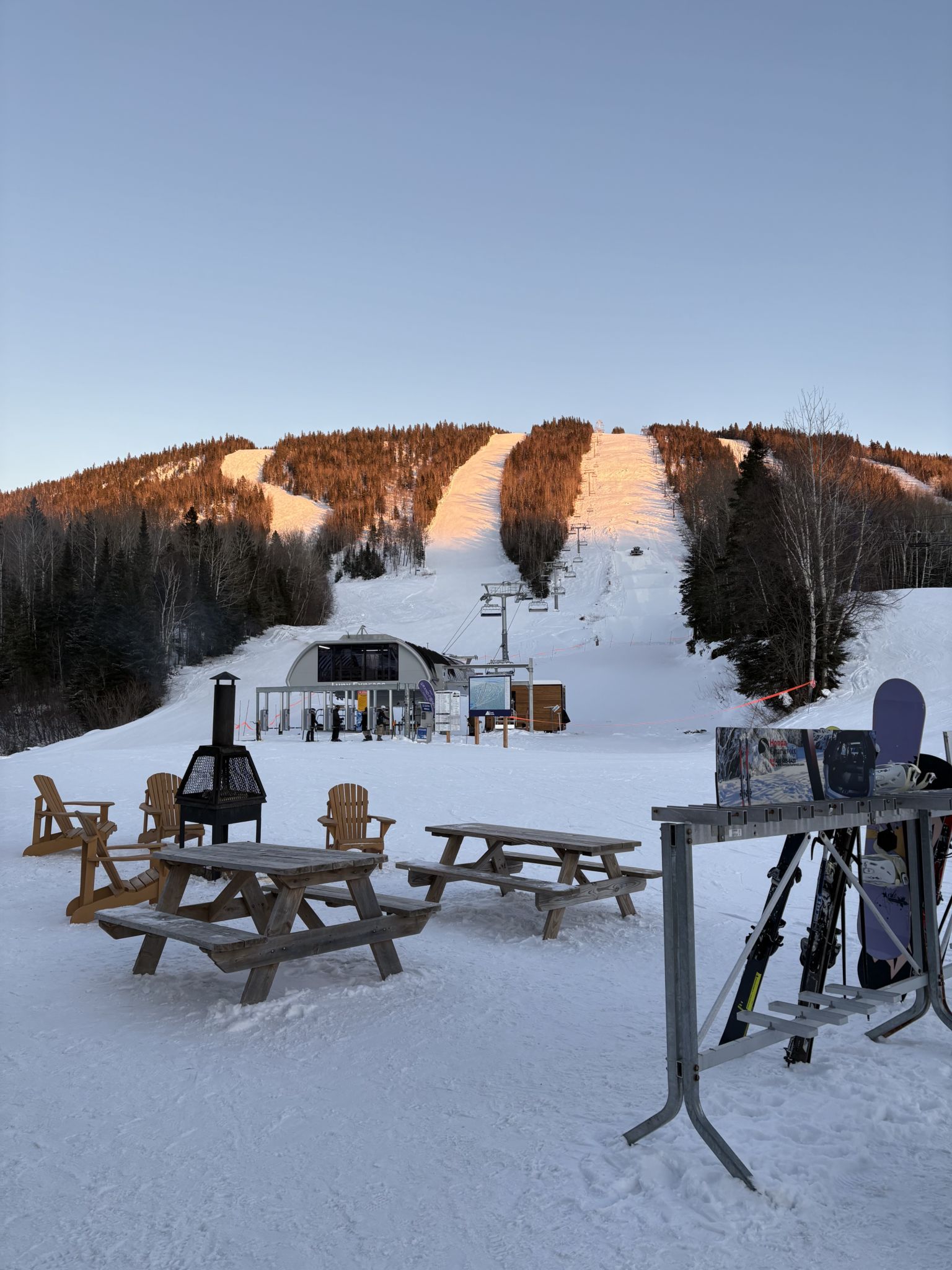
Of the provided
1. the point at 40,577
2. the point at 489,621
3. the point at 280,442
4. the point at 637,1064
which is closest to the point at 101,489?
the point at 280,442

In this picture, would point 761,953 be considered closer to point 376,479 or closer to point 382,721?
point 382,721

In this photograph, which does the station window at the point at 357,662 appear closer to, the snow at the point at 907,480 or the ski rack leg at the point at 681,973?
the ski rack leg at the point at 681,973

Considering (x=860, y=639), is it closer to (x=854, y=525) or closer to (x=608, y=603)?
(x=854, y=525)

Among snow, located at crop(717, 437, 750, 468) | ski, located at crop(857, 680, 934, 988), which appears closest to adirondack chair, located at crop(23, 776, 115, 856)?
ski, located at crop(857, 680, 934, 988)

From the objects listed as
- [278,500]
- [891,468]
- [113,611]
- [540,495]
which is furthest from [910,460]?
[113,611]

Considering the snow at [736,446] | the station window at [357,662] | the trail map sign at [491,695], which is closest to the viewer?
the trail map sign at [491,695]

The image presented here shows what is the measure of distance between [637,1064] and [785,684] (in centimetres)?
2328

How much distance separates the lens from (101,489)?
92625 millimetres

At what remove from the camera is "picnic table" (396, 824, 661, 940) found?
19.7 ft

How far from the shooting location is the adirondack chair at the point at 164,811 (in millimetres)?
8453

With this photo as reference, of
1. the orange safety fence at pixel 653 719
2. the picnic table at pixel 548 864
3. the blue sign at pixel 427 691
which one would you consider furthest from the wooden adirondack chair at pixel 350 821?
the blue sign at pixel 427 691

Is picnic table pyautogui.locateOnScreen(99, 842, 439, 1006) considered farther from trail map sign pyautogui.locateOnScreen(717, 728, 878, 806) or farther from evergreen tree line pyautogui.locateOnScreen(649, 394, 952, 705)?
evergreen tree line pyautogui.locateOnScreen(649, 394, 952, 705)

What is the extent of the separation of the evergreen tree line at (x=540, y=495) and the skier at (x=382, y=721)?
25.3m

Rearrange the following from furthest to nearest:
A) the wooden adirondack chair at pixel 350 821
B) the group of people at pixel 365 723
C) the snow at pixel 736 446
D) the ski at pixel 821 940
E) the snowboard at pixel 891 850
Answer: the snow at pixel 736 446 → the group of people at pixel 365 723 → the wooden adirondack chair at pixel 350 821 → the snowboard at pixel 891 850 → the ski at pixel 821 940
